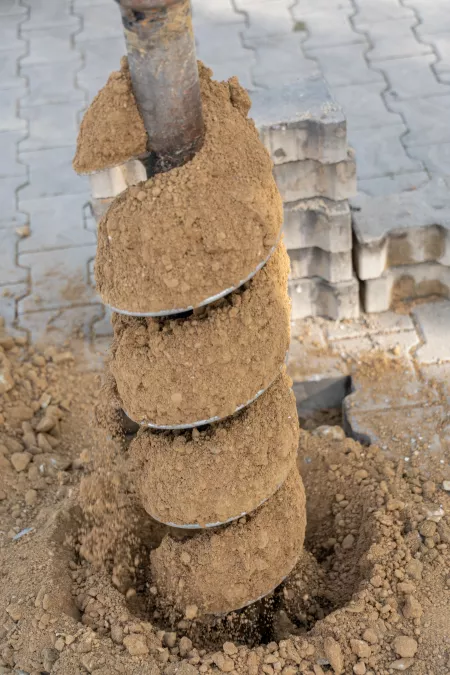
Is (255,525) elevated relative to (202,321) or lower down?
lower down

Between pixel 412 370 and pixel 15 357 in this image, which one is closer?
pixel 412 370

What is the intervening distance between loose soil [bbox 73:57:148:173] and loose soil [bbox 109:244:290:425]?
486 millimetres

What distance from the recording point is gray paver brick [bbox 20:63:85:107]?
6328 millimetres

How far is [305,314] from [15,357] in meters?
1.56

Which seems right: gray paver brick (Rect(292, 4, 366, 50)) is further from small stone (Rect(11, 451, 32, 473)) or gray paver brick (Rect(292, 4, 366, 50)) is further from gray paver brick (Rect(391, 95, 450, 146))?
small stone (Rect(11, 451, 32, 473))

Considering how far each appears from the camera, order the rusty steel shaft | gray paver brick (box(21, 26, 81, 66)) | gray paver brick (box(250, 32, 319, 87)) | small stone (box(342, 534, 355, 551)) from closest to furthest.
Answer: the rusty steel shaft → small stone (box(342, 534, 355, 551)) → gray paver brick (box(250, 32, 319, 87)) → gray paver brick (box(21, 26, 81, 66))

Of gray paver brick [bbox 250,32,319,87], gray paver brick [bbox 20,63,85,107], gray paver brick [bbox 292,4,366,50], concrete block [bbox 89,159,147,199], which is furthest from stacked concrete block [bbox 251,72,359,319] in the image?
gray paver brick [bbox 20,63,85,107]

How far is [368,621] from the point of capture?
2.94 meters

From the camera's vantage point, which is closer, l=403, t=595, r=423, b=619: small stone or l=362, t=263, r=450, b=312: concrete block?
l=403, t=595, r=423, b=619: small stone

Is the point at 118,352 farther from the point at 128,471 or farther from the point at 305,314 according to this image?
the point at 305,314

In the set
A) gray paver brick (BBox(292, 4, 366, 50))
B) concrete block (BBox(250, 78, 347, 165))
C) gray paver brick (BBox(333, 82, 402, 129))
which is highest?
concrete block (BBox(250, 78, 347, 165))

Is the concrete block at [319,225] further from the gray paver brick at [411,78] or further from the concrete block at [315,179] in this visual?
the gray paver brick at [411,78]

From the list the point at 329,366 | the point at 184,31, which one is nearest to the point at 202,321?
the point at 184,31

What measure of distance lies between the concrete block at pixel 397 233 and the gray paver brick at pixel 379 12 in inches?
110
